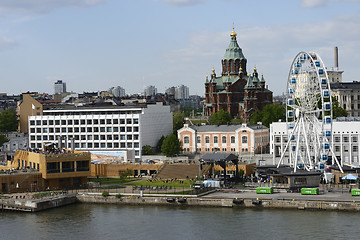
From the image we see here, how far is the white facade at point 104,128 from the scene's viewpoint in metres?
123

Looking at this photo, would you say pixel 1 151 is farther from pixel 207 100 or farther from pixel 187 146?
pixel 207 100

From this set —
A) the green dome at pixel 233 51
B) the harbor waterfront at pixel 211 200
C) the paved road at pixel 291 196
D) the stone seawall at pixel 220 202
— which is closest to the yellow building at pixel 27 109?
the harbor waterfront at pixel 211 200

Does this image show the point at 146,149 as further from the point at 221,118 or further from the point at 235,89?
the point at 235,89

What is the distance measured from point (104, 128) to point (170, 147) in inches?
492

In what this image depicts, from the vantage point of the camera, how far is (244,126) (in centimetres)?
12488

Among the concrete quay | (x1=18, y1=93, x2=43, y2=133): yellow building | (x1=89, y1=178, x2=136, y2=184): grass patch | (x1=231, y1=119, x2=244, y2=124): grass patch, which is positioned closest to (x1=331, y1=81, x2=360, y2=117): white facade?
(x1=231, y1=119, x2=244, y2=124): grass patch

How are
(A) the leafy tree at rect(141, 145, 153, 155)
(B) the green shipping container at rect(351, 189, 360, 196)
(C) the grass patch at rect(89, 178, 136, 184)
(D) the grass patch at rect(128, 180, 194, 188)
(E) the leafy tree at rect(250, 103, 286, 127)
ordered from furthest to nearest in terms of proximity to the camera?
1. (E) the leafy tree at rect(250, 103, 286, 127)
2. (A) the leafy tree at rect(141, 145, 153, 155)
3. (C) the grass patch at rect(89, 178, 136, 184)
4. (D) the grass patch at rect(128, 180, 194, 188)
5. (B) the green shipping container at rect(351, 189, 360, 196)

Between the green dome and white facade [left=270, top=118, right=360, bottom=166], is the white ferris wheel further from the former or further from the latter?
the green dome

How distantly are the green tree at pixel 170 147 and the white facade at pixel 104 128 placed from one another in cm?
450

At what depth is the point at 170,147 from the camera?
120938mm

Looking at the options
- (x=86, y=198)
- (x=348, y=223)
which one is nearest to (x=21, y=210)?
(x=86, y=198)

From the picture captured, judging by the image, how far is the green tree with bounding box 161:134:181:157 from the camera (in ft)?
396

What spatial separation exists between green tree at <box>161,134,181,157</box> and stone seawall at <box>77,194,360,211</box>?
3753 cm

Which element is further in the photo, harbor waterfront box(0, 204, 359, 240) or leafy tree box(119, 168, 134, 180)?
leafy tree box(119, 168, 134, 180)
